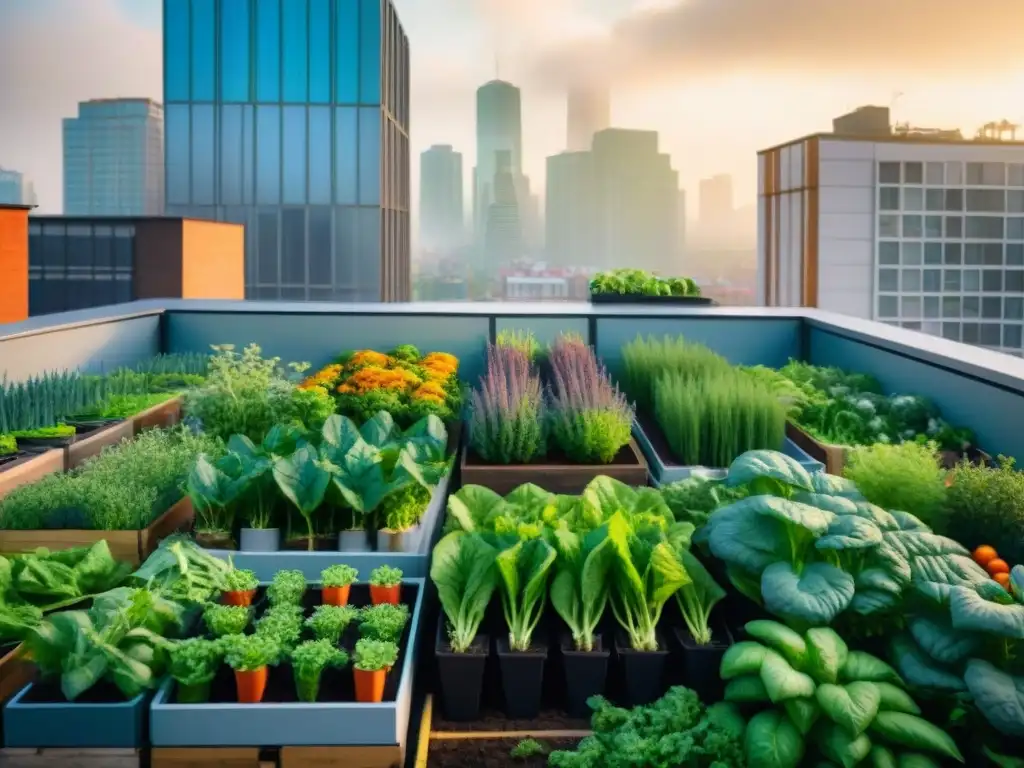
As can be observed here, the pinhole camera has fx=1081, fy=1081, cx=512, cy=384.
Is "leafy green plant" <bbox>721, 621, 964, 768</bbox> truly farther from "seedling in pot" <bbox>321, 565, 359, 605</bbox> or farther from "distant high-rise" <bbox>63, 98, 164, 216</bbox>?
"distant high-rise" <bbox>63, 98, 164, 216</bbox>

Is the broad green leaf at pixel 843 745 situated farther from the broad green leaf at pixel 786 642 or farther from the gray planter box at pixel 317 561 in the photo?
the gray planter box at pixel 317 561

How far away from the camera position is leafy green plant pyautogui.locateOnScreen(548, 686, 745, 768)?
7.77 feet

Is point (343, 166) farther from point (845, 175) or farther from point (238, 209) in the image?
point (845, 175)

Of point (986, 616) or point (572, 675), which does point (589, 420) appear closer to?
point (572, 675)

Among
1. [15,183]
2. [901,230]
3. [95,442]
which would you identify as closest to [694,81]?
[901,230]

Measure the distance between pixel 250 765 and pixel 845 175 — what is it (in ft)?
94.2

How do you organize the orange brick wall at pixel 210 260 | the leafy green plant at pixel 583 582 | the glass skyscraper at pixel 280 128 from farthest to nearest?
the glass skyscraper at pixel 280 128, the orange brick wall at pixel 210 260, the leafy green plant at pixel 583 582

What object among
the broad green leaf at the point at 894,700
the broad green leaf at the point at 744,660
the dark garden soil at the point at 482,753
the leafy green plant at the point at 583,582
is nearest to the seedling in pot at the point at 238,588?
the dark garden soil at the point at 482,753

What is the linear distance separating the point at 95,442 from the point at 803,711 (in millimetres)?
3006

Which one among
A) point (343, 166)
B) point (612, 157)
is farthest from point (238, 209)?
point (612, 157)

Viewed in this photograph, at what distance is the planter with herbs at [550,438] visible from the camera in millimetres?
4023

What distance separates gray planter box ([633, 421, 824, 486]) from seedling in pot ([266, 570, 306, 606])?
1352 mm

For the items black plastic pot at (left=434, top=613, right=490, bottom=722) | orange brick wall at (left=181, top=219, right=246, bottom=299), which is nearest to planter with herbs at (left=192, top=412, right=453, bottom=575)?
black plastic pot at (left=434, top=613, right=490, bottom=722)

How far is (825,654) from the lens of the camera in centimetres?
238
